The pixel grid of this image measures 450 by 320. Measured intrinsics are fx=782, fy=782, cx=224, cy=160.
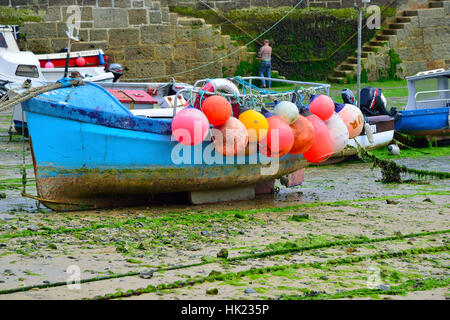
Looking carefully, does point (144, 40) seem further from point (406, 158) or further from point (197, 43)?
point (406, 158)

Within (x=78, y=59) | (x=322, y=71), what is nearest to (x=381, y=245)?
(x=78, y=59)

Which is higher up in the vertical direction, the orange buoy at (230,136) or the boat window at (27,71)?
the boat window at (27,71)

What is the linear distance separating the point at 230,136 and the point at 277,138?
551 millimetres

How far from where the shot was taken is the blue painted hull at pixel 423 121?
44.1ft

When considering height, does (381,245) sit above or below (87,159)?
Answer: below

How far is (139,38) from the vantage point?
20.0 metres

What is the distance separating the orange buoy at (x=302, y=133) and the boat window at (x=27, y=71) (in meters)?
9.11

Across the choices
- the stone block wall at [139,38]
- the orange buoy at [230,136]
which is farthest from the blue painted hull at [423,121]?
the stone block wall at [139,38]

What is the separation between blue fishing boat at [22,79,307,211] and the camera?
762cm

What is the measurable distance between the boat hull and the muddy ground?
8.2 inches

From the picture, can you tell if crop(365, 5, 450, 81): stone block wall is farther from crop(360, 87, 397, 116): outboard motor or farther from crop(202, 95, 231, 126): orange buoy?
crop(202, 95, 231, 126): orange buoy

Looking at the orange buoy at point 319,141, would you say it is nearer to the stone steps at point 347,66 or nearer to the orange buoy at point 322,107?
the orange buoy at point 322,107
